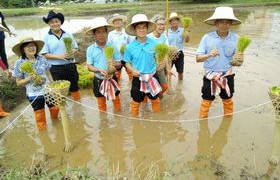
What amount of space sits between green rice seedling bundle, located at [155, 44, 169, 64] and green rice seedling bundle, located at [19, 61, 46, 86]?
1.81 meters

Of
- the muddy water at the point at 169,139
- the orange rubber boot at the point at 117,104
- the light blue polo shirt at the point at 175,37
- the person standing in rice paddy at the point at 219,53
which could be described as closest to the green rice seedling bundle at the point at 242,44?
the person standing in rice paddy at the point at 219,53

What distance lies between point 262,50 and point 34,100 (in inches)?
303

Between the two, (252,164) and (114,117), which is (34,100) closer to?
(114,117)

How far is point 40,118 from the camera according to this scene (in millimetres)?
5379

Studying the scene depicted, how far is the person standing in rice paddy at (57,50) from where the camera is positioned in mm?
5484

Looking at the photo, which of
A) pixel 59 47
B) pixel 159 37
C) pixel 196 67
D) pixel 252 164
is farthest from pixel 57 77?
pixel 196 67

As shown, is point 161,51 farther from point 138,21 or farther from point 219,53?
point 219,53

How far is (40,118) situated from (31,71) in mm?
1030

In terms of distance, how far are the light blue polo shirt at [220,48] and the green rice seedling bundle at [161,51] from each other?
20.2 inches

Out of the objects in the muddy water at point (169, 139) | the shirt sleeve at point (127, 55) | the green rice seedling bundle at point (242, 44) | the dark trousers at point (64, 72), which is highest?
the green rice seedling bundle at point (242, 44)

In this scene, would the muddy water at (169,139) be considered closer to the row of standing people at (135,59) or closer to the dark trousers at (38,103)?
the row of standing people at (135,59)

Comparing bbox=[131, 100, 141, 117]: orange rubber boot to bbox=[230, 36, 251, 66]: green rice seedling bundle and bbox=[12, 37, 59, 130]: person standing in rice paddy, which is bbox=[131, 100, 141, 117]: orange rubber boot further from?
bbox=[230, 36, 251, 66]: green rice seedling bundle

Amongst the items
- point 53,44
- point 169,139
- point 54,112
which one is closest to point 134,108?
point 169,139

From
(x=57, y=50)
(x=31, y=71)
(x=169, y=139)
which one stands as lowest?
(x=169, y=139)
